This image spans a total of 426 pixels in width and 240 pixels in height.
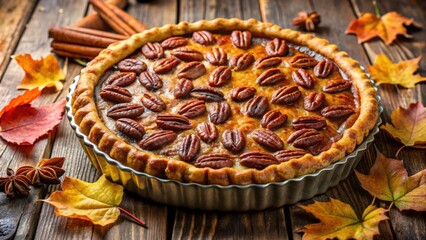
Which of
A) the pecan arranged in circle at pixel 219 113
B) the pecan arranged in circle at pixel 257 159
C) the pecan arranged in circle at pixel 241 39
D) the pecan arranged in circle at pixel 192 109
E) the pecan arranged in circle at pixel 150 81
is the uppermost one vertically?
the pecan arranged in circle at pixel 241 39

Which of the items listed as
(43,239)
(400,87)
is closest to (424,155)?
Answer: (400,87)

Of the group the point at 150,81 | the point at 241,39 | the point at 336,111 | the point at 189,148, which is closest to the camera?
the point at 189,148

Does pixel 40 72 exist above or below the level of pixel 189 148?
below

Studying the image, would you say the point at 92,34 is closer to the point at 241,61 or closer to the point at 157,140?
the point at 241,61

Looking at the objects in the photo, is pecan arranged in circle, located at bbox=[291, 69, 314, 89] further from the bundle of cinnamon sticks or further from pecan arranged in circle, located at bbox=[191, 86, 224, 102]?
the bundle of cinnamon sticks

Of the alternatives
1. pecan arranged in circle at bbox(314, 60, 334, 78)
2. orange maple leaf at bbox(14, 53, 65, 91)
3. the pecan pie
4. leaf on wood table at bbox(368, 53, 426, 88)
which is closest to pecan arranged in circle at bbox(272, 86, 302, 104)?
the pecan pie

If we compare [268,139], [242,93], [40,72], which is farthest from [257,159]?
[40,72]

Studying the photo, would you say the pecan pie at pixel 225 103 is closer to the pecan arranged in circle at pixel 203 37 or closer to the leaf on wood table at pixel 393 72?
the pecan arranged in circle at pixel 203 37

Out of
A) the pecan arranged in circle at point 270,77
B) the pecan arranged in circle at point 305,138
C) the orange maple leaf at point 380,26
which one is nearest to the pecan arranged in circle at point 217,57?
the pecan arranged in circle at point 270,77
